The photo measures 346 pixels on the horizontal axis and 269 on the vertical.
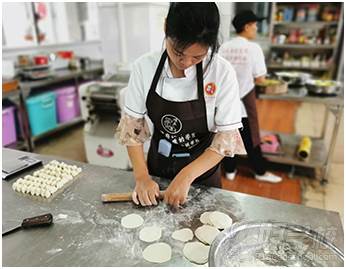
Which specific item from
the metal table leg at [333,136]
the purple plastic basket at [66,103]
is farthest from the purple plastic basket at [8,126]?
the metal table leg at [333,136]

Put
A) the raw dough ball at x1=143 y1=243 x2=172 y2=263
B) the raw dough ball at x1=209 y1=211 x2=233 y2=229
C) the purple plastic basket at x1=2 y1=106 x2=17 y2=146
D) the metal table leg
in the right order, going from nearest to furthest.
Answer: the raw dough ball at x1=143 y1=243 x2=172 y2=263
the raw dough ball at x1=209 y1=211 x2=233 y2=229
the metal table leg
the purple plastic basket at x1=2 y1=106 x2=17 y2=146

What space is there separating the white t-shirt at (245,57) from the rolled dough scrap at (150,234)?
154 centimetres

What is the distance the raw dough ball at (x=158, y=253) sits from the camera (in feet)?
2.51

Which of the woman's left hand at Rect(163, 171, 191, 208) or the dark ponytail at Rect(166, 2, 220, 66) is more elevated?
the dark ponytail at Rect(166, 2, 220, 66)

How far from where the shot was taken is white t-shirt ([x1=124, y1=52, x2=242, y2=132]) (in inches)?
38.3

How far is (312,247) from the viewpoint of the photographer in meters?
0.79

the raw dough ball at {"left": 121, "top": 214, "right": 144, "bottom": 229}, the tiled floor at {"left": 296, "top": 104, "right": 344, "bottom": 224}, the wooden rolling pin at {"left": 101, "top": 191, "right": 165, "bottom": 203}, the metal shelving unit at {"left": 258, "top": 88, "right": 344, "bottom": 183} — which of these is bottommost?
the tiled floor at {"left": 296, "top": 104, "right": 344, "bottom": 224}

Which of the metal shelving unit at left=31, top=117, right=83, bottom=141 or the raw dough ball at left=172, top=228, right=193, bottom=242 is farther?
the metal shelving unit at left=31, top=117, right=83, bottom=141

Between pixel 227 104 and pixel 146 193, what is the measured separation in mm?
397

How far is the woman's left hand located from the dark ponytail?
42cm

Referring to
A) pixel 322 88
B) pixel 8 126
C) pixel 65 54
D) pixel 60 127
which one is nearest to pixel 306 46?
pixel 322 88

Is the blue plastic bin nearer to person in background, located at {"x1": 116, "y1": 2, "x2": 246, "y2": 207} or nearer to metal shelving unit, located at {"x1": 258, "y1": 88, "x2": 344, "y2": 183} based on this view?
metal shelving unit, located at {"x1": 258, "y1": 88, "x2": 344, "y2": 183}

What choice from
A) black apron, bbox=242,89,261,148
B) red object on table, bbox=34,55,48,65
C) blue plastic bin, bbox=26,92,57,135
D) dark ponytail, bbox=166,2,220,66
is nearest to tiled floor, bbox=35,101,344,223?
blue plastic bin, bbox=26,92,57,135

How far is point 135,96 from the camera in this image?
1.04 m
